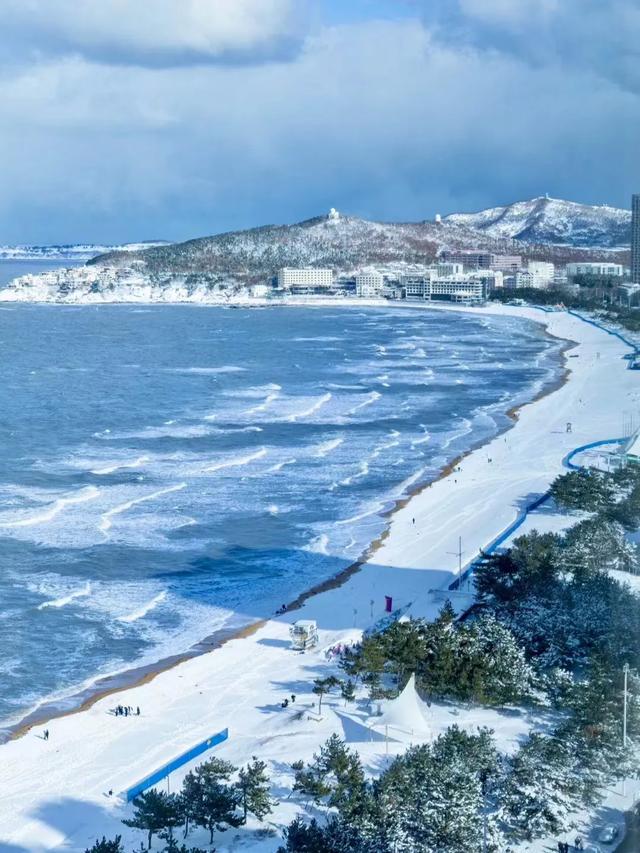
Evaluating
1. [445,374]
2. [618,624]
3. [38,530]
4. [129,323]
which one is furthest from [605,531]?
[129,323]

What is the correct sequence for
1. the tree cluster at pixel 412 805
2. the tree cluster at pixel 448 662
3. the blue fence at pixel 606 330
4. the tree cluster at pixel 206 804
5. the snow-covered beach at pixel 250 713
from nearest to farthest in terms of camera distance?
the tree cluster at pixel 412 805 < the tree cluster at pixel 206 804 < the snow-covered beach at pixel 250 713 < the tree cluster at pixel 448 662 < the blue fence at pixel 606 330

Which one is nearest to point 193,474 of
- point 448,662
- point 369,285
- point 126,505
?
point 126,505

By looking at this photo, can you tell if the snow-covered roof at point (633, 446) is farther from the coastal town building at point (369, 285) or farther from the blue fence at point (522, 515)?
the coastal town building at point (369, 285)

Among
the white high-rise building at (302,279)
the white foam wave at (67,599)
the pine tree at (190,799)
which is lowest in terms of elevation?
the white foam wave at (67,599)

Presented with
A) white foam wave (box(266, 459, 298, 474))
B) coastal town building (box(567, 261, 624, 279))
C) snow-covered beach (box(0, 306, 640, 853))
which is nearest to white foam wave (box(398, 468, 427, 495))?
snow-covered beach (box(0, 306, 640, 853))

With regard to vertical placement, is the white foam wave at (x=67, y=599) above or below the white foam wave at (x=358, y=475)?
below

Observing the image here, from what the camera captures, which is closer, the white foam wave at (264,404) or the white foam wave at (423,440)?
the white foam wave at (423,440)

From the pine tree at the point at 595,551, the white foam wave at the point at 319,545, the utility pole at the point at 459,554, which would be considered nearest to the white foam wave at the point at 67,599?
the white foam wave at the point at 319,545

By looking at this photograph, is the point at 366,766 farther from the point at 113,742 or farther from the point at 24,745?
the point at 24,745

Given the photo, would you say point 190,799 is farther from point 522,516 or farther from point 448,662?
point 522,516
